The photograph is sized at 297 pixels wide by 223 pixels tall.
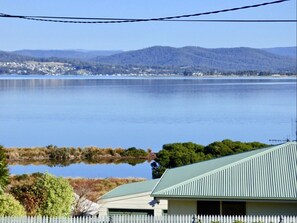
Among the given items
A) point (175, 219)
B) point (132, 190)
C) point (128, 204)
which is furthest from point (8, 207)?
point (132, 190)

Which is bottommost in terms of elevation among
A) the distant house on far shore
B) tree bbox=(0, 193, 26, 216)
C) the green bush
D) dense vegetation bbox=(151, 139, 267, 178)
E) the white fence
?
the green bush

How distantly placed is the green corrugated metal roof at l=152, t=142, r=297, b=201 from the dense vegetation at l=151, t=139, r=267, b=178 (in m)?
24.0

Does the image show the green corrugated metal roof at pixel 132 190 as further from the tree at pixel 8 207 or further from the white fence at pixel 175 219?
the white fence at pixel 175 219

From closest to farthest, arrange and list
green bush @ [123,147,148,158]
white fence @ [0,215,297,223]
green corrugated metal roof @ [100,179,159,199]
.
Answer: white fence @ [0,215,297,223] → green corrugated metal roof @ [100,179,159,199] → green bush @ [123,147,148,158]

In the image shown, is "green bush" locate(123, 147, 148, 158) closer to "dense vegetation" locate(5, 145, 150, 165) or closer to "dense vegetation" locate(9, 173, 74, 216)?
"dense vegetation" locate(5, 145, 150, 165)

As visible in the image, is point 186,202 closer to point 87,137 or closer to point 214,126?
point 87,137

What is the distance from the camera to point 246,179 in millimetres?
20062

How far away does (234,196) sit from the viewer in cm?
1933

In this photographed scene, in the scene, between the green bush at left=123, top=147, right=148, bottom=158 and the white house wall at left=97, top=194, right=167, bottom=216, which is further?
the green bush at left=123, top=147, right=148, bottom=158

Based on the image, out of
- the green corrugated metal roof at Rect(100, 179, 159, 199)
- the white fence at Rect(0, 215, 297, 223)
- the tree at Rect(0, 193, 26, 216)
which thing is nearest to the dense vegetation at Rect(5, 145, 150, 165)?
the green corrugated metal roof at Rect(100, 179, 159, 199)

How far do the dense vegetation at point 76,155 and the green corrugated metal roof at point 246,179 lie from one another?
49109 mm

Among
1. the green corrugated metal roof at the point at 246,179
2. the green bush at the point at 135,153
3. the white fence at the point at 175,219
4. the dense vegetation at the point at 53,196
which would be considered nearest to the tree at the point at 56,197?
the dense vegetation at the point at 53,196

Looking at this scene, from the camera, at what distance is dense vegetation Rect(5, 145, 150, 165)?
71.6 meters

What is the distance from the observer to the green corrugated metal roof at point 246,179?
19.4 metres
